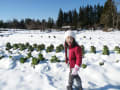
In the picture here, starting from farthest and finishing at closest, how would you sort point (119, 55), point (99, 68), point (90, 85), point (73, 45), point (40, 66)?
point (119, 55), point (40, 66), point (99, 68), point (90, 85), point (73, 45)

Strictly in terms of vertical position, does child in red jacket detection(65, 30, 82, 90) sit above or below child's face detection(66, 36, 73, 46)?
below

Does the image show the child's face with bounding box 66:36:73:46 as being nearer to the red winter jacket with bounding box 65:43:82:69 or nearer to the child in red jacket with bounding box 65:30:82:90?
the child in red jacket with bounding box 65:30:82:90

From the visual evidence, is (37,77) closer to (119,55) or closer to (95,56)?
(95,56)

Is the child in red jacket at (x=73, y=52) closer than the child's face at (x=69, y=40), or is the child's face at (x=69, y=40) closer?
the child in red jacket at (x=73, y=52)

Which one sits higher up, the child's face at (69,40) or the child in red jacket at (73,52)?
the child's face at (69,40)

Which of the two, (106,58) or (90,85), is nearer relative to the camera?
(90,85)

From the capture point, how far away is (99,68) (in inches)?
168

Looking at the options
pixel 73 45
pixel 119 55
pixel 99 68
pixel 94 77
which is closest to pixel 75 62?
pixel 73 45

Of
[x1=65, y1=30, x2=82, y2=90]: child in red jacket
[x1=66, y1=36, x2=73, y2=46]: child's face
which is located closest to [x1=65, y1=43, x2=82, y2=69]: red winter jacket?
[x1=65, y1=30, x2=82, y2=90]: child in red jacket

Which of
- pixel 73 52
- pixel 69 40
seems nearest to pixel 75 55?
pixel 73 52

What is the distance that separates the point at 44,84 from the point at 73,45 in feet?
5.31

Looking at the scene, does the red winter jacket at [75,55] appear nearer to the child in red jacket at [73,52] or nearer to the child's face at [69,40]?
the child in red jacket at [73,52]

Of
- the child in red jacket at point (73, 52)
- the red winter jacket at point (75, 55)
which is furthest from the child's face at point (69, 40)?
the red winter jacket at point (75, 55)

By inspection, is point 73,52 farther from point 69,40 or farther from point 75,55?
point 69,40
